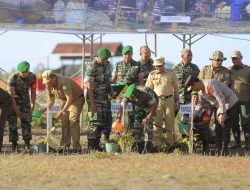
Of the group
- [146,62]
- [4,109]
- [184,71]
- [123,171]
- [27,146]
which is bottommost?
[27,146]

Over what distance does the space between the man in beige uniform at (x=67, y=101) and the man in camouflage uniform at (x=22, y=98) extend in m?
0.62

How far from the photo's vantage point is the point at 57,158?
12.2m

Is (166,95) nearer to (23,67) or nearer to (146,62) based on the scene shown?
(146,62)

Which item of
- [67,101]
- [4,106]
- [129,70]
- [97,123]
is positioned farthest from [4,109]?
[129,70]

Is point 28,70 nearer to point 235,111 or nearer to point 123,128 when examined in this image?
point 123,128

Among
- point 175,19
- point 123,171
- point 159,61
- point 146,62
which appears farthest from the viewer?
point 175,19

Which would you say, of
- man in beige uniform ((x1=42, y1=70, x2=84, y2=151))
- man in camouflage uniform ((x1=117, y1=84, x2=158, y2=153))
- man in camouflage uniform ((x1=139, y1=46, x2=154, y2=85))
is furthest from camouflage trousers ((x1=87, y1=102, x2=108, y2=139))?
man in camouflage uniform ((x1=139, y1=46, x2=154, y2=85))

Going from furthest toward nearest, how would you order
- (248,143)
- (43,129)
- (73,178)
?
1. (43,129)
2. (248,143)
3. (73,178)

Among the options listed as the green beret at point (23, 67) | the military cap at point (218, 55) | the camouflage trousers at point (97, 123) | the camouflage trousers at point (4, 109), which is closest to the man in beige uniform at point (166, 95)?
the military cap at point (218, 55)

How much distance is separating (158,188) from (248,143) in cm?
556

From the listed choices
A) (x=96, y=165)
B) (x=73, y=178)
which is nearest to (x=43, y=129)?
(x=96, y=165)

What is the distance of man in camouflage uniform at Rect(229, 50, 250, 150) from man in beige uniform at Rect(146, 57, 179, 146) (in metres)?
1.34

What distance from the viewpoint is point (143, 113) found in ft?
42.5

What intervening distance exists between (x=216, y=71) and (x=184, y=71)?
59 cm
